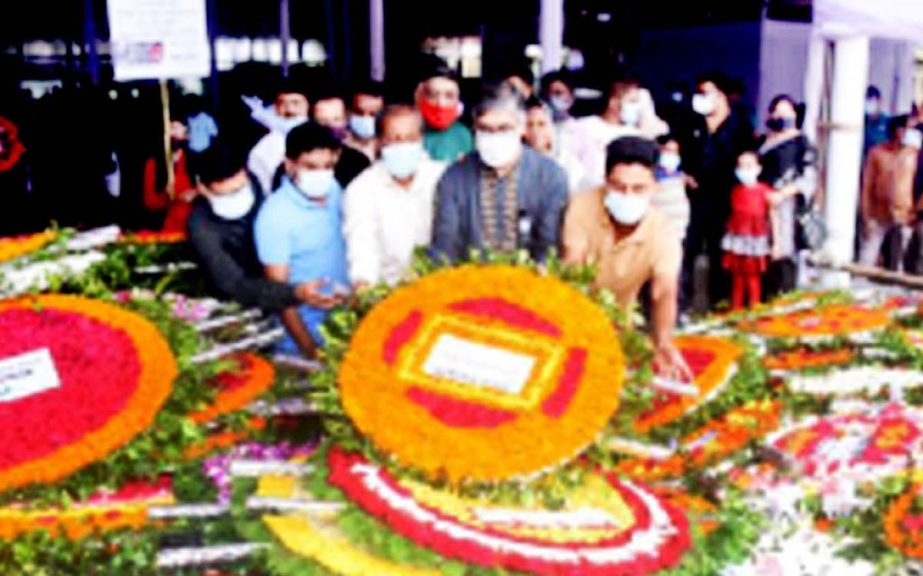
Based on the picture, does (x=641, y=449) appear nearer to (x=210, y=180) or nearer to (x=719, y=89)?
(x=210, y=180)

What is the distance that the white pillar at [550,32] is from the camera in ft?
25.2

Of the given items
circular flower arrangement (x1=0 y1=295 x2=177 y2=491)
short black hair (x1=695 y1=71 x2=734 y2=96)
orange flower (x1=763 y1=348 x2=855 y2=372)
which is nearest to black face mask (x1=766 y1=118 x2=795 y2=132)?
short black hair (x1=695 y1=71 x2=734 y2=96)

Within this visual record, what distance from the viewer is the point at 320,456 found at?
3.75m

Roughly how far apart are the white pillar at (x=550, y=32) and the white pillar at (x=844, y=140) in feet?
6.40

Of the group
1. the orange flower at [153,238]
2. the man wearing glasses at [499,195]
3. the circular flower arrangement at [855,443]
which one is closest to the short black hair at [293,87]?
the orange flower at [153,238]

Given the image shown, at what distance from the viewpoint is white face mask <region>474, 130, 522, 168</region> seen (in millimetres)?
4730

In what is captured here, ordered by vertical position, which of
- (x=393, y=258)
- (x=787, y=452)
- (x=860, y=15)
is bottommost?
(x=787, y=452)

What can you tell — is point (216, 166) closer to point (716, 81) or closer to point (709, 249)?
point (716, 81)

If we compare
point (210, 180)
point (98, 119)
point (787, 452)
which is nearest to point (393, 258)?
point (210, 180)

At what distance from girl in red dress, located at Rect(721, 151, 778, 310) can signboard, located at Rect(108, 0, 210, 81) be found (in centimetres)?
371

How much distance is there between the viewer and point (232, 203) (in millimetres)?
5012

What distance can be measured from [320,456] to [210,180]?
5.57 ft

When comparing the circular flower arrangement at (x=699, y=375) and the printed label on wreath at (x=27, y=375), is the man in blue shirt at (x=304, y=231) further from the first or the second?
the circular flower arrangement at (x=699, y=375)

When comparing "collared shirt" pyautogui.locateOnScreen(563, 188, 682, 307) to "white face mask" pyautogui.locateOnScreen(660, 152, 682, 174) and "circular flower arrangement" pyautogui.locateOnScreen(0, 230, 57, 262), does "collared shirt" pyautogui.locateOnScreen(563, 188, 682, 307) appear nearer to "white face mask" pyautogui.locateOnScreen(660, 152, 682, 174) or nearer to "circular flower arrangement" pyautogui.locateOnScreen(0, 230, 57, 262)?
"circular flower arrangement" pyautogui.locateOnScreen(0, 230, 57, 262)
